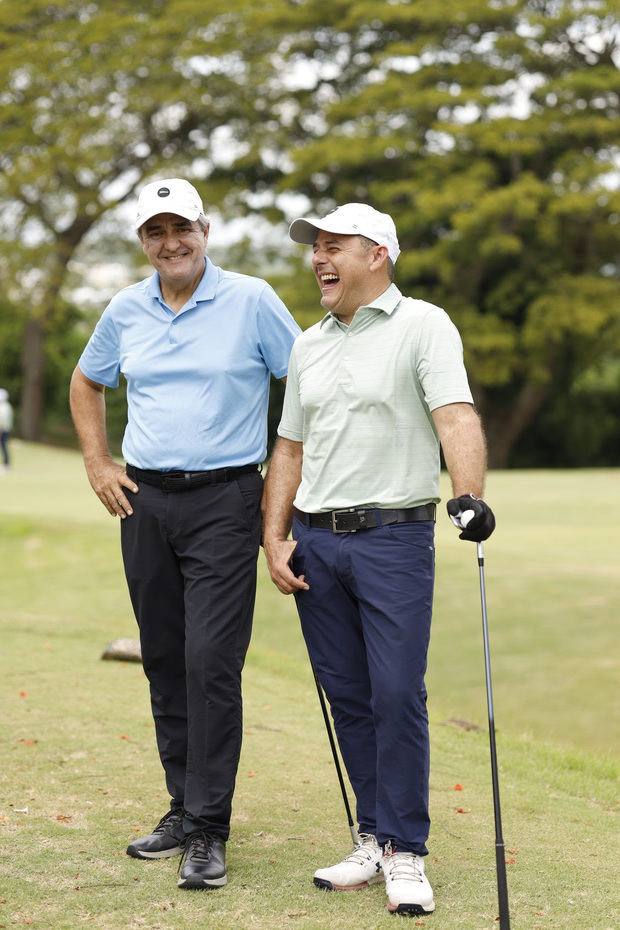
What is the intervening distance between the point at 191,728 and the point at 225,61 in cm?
3538

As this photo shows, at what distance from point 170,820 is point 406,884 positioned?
92cm

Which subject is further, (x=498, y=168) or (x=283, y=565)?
(x=498, y=168)

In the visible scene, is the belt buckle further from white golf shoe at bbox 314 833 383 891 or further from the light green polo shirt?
white golf shoe at bbox 314 833 383 891

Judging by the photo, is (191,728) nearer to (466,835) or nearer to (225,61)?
(466,835)

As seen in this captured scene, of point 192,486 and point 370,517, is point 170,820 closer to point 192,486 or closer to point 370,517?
point 192,486

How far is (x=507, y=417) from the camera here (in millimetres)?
35375

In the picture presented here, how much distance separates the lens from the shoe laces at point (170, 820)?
3826 mm

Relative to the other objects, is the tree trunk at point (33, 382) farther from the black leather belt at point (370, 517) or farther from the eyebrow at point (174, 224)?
the black leather belt at point (370, 517)

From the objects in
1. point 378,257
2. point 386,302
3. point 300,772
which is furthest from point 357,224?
point 300,772

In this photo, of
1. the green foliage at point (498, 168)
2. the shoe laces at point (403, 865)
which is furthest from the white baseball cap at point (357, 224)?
the green foliage at point (498, 168)

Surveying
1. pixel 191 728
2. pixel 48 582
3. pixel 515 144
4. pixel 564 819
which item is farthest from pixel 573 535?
pixel 515 144

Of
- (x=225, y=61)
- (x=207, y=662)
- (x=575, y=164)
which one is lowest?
(x=207, y=662)

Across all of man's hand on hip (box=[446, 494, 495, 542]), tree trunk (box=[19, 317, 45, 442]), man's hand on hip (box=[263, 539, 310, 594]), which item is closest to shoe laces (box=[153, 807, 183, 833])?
man's hand on hip (box=[263, 539, 310, 594])

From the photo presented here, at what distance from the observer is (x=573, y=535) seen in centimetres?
1440
